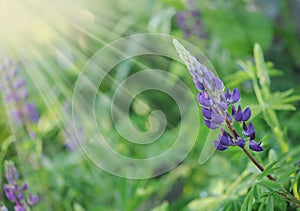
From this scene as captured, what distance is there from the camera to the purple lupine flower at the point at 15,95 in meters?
1.62

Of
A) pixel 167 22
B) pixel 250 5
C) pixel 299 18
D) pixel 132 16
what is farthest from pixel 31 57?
pixel 299 18

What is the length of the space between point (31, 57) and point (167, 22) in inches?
29.1

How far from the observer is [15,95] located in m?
1.64

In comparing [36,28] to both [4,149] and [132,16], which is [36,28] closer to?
[132,16]

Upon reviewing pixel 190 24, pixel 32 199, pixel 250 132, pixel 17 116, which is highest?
pixel 190 24

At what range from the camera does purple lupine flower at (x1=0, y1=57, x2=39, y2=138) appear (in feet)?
5.31

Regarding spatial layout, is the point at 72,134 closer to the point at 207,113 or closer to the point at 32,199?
the point at 32,199

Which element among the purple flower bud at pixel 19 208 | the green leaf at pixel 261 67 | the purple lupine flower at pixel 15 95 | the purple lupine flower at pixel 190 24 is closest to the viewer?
the purple flower bud at pixel 19 208

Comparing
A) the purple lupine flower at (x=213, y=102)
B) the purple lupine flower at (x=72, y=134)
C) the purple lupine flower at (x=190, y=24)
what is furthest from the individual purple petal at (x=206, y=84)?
the purple lupine flower at (x=190, y=24)

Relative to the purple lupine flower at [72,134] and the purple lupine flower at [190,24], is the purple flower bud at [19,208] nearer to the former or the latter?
the purple lupine flower at [72,134]

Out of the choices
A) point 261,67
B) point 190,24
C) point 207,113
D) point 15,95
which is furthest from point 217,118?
point 190,24

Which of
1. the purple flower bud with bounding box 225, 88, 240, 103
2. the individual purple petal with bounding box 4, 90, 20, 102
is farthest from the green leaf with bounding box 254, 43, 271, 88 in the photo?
the individual purple petal with bounding box 4, 90, 20, 102

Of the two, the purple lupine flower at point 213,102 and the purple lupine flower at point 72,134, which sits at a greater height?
the purple lupine flower at point 213,102

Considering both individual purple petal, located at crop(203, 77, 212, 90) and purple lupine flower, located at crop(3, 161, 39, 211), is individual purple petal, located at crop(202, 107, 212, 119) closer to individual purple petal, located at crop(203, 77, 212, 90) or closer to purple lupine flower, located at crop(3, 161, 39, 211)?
individual purple petal, located at crop(203, 77, 212, 90)
